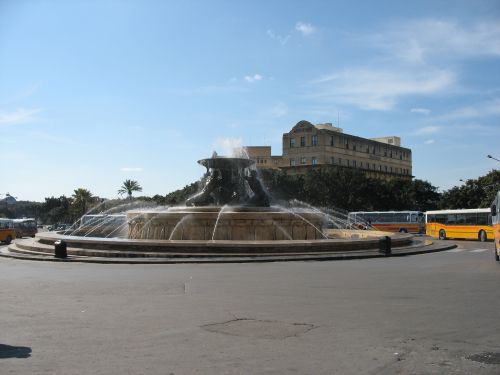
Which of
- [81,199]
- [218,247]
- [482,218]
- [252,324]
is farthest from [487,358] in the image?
[81,199]

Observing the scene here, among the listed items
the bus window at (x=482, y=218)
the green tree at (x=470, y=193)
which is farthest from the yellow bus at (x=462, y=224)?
the green tree at (x=470, y=193)

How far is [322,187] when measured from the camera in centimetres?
7594

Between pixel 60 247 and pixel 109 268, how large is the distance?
417cm

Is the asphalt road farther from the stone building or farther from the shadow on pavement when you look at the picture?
the stone building

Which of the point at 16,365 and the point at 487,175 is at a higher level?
the point at 487,175

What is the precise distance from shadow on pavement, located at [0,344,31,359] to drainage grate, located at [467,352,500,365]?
16.6 ft

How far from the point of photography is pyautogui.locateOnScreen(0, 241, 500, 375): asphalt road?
5.86 meters

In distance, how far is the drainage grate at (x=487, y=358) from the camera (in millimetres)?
5842

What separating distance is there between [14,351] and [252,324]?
327 cm

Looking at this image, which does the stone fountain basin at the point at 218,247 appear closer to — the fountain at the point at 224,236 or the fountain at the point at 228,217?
the fountain at the point at 224,236

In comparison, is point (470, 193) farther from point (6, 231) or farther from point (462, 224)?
point (6, 231)

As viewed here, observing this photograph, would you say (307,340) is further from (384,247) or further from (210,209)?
(210,209)

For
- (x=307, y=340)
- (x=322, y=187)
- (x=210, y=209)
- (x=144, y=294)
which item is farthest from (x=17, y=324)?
(x=322, y=187)

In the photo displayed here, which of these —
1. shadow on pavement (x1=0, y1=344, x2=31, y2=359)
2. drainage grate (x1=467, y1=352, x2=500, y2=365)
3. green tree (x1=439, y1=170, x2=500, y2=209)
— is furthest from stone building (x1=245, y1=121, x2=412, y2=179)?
shadow on pavement (x1=0, y1=344, x2=31, y2=359)
